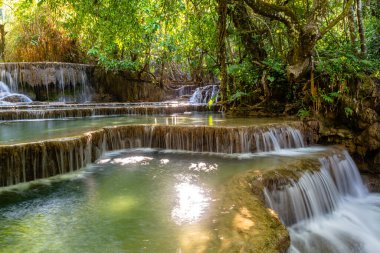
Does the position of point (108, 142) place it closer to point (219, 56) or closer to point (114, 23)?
point (114, 23)

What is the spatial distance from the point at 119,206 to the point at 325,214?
3.20m

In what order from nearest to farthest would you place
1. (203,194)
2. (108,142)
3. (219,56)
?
(203,194) < (108,142) < (219,56)

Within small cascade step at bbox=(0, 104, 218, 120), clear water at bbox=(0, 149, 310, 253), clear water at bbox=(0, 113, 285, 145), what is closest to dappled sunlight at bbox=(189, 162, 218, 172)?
clear water at bbox=(0, 149, 310, 253)

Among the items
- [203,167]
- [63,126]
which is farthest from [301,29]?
[63,126]

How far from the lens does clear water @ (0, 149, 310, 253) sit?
10.0 ft

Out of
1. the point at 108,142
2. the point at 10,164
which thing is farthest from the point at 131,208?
the point at 108,142

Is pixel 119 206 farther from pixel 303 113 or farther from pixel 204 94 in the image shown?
pixel 204 94

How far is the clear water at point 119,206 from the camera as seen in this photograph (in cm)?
306

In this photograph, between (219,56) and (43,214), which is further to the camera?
(219,56)

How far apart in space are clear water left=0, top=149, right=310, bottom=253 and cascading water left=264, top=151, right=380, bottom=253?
2.65 ft

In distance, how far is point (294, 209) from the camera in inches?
183

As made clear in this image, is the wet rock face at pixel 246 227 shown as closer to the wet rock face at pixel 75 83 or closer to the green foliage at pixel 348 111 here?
the green foliage at pixel 348 111

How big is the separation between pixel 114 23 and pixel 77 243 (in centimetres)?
468

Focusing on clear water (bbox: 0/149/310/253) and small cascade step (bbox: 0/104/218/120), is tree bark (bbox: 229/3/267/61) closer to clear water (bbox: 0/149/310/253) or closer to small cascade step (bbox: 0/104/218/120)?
small cascade step (bbox: 0/104/218/120)
